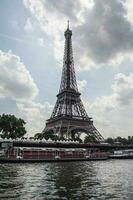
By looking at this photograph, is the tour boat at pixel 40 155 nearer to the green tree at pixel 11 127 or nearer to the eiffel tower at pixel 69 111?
the green tree at pixel 11 127

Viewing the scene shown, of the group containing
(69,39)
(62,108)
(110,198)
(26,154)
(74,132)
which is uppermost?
(69,39)

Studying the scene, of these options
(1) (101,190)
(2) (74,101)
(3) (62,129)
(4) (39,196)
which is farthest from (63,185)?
(2) (74,101)

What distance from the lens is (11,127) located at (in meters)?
122

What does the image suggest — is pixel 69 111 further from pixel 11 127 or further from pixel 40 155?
pixel 40 155

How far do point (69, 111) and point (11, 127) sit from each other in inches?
1616

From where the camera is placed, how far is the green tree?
397 feet

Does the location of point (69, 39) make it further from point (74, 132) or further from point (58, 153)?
point (58, 153)

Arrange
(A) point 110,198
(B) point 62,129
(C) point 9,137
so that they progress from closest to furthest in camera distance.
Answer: (A) point 110,198 → (C) point 9,137 → (B) point 62,129

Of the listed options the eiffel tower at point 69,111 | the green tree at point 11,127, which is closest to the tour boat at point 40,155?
the green tree at point 11,127

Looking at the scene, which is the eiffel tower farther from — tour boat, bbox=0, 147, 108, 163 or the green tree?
tour boat, bbox=0, 147, 108, 163

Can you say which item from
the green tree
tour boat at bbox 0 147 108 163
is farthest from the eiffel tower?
tour boat at bbox 0 147 108 163

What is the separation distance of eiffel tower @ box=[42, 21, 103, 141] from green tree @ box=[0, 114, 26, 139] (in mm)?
28108

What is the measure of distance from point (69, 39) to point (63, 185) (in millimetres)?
135928

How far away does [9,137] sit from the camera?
12556 cm
